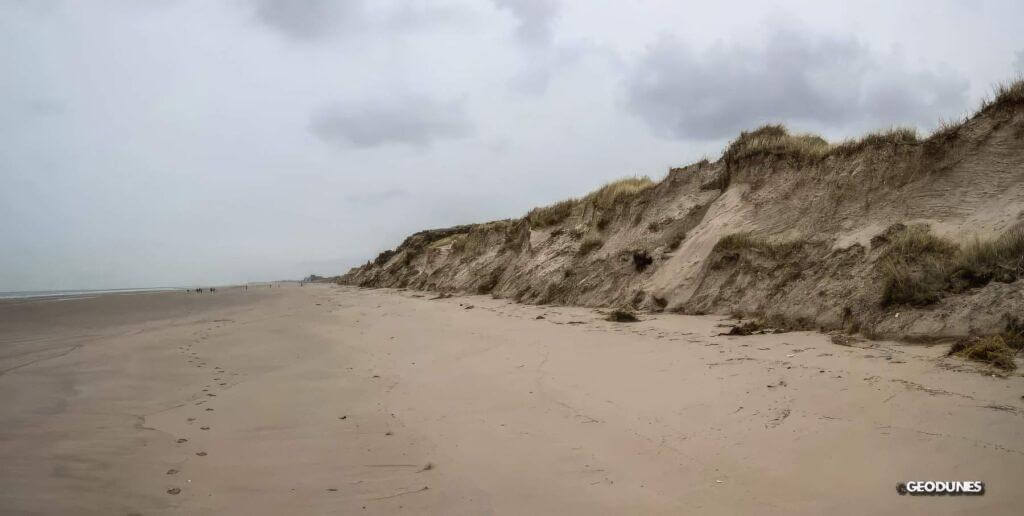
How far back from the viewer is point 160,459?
329 cm

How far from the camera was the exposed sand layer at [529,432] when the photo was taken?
2.62 metres

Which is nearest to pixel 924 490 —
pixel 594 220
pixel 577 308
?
pixel 577 308

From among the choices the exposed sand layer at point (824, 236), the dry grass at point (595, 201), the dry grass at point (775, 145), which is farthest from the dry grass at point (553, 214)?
the dry grass at point (775, 145)

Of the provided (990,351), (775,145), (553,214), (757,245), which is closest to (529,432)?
(990,351)

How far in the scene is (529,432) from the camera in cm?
366

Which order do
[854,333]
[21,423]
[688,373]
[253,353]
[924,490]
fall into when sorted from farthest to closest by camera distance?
[253,353]
[854,333]
[688,373]
[21,423]
[924,490]

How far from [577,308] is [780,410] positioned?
7.72 m

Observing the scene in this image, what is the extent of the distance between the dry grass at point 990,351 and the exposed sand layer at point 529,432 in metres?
0.20

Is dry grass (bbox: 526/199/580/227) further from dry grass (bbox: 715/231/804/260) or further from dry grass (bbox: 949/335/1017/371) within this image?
→ dry grass (bbox: 949/335/1017/371)

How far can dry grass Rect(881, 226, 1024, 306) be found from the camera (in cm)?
514

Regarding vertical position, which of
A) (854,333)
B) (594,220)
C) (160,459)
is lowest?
(160,459)

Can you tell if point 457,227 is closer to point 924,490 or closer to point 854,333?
point 854,333

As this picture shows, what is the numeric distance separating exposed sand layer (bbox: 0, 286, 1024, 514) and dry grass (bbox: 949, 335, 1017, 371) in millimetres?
195

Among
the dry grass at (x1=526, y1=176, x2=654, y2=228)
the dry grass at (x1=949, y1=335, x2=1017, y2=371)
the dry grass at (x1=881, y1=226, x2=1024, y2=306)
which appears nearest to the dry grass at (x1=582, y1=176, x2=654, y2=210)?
the dry grass at (x1=526, y1=176, x2=654, y2=228)
